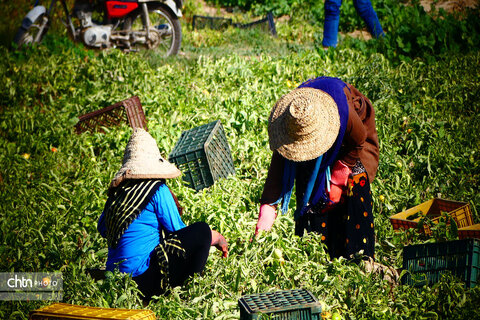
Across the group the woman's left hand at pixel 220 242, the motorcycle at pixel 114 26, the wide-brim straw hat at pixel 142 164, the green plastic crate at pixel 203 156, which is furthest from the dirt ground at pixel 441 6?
the wide-brim straw hat at pixel 142 164

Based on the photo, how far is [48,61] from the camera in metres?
7.53

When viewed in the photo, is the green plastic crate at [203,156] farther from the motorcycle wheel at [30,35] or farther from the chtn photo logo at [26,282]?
the motorcycle wheel at [30,35]

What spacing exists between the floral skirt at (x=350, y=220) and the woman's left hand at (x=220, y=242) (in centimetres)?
58


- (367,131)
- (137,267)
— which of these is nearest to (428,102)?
(367,131)

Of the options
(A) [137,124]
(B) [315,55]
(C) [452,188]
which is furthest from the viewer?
(B) [315,55]

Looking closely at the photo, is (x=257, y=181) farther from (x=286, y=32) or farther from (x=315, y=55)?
(x=286, y=32)

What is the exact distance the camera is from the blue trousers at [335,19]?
7953 mm

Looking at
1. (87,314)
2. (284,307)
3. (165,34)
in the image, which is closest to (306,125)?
(284,307)

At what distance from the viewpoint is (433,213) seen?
14.9 feet

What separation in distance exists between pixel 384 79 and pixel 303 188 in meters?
3.38

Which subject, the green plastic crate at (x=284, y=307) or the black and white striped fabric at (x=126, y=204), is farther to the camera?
the black and white striped fabric at (x=126, y=204)

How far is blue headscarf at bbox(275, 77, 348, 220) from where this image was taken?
3117 mm

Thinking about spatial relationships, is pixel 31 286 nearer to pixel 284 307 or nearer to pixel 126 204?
pixel 126 204

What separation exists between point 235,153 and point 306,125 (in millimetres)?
2424
